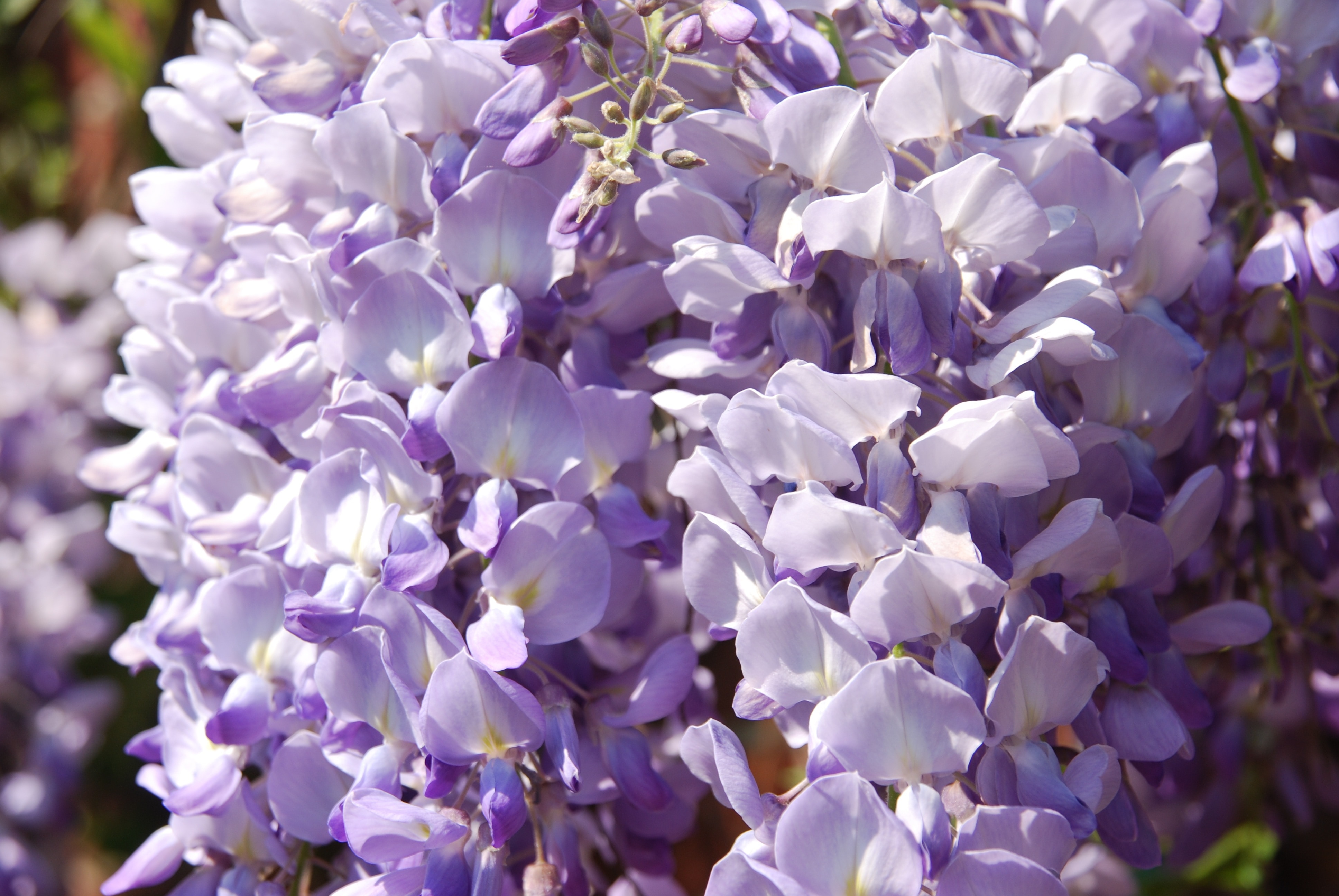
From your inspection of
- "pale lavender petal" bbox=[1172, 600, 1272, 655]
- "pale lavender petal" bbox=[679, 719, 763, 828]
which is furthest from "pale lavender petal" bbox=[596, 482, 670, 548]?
"pale lavender petal" bbox=[1172, 600, 1272, 655]

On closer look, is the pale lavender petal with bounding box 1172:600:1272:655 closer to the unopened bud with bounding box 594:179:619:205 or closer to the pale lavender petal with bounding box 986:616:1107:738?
the pale lavender petal with bounding box 986:616:1107:738

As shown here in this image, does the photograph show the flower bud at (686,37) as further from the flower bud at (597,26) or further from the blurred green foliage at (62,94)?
the blurred green foliage at (62,94)

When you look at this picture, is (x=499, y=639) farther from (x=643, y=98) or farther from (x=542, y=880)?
(x=643, y=98)

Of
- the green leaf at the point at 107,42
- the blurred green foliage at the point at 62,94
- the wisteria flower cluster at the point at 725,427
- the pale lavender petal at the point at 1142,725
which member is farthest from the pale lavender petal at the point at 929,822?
the green leaf at the point at 107,42

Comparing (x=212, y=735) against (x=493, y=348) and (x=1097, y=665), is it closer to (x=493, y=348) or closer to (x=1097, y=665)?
(x=493, y=348)

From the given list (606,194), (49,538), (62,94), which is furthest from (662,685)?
(62,94)

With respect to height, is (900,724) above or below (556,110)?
below

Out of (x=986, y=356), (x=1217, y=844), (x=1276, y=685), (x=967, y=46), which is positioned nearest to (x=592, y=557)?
(x=986, y=356)
